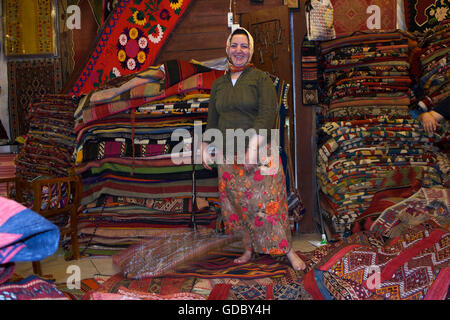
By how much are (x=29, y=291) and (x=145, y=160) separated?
228 cm

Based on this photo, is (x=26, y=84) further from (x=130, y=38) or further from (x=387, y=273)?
(x=387, y=273)

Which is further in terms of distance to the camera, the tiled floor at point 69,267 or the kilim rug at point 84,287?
the tiled floor at point 69,267

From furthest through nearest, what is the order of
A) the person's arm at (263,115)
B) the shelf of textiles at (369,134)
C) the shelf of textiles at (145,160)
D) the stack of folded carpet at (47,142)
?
the stack of folded carpet at (47,142), the shelf of textiles at (145,160), the shelf of textiles at (369,134), the person's arm at (263,115)

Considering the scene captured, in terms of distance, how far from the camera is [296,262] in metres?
2.40

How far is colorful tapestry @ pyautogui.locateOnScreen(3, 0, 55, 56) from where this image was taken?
4105mm

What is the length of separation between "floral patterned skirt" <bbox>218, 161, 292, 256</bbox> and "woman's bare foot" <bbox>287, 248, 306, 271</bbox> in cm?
6

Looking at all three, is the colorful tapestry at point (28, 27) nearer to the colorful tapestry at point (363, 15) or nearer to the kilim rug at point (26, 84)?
the kilim rug at point (26, 84)

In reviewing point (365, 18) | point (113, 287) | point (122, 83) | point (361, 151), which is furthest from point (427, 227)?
point (122, 83)

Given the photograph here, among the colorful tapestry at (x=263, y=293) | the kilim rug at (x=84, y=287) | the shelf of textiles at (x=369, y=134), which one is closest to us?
the colorful tapestry at (x=263, y=293)

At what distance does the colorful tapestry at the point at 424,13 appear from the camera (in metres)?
3.44

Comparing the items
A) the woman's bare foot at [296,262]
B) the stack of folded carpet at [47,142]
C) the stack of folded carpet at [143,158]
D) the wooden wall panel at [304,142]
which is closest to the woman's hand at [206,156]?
the stack of folded carpet at [143,158]

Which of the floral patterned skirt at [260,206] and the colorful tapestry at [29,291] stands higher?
the colorful tapestry at [29,291]

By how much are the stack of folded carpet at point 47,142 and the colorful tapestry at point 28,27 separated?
1067 mm

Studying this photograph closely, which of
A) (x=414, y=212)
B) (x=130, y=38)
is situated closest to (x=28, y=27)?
(x=130, y=38)
